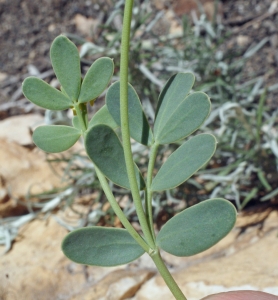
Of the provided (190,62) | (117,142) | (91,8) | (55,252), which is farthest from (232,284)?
(91,8)

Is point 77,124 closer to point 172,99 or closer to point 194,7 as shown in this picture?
point 172,99

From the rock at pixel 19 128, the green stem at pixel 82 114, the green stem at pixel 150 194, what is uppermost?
the green stem at pixel 82 114

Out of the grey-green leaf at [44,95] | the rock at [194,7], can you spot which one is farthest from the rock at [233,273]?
the rock at [194,7]

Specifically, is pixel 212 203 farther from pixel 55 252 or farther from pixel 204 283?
pixel 55 252

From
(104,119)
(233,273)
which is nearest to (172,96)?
(104,119)

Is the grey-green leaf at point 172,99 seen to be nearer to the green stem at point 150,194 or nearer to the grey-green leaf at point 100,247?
the green stem at point 150,194

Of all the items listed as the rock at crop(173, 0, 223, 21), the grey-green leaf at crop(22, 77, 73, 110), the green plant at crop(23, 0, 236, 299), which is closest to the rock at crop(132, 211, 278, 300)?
the green plant at crop(23, 0, 236, 299)
